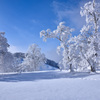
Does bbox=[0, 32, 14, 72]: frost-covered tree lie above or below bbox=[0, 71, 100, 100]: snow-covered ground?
above

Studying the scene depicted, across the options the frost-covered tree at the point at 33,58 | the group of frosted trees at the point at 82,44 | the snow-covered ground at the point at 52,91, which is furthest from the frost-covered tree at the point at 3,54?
the snow-covered ground at the point at 52,91

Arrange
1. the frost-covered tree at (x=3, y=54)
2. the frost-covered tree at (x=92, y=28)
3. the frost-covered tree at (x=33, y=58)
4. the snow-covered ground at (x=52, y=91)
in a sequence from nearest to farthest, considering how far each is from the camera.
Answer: the snow-covered ground at (x=52, y=91)
the frost-covered tree at (x=92, y=28)
the frost-covered tree at (x=3, y=54)
the frost-covered tree at (x=33, y=58)

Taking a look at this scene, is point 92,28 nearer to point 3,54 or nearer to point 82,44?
point 82,44

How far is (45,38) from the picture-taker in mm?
19844

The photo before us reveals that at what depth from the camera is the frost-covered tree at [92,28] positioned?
42.7ft

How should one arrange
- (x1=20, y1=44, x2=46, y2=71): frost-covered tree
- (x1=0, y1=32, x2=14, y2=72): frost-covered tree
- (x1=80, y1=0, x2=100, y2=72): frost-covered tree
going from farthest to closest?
(x1=20, y1=44, x2=46, y2=71): frost-covered tree
(x1=0, y1=32, x2=14, y2=72): frost-covered tree
(x1=80, y1=0, x2=100, y2=72): frost-covered tree

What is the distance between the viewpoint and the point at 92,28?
14820 mm

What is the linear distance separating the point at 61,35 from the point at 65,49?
3308mm

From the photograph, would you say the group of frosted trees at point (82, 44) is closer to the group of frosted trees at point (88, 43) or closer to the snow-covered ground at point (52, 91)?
the group of frosted trees at point (88, 43)

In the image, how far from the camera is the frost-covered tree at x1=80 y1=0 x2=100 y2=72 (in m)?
13.0

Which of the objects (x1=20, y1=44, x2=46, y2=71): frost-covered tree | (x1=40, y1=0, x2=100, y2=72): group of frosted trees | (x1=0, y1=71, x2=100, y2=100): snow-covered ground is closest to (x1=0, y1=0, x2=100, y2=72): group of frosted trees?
(x1=40, y1=0, x2=100, y2=72): group of frosted trees

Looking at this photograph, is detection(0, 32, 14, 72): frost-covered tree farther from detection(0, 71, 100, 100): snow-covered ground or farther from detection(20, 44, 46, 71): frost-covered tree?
detection(0, 71, 100, 100): snow-covered ground

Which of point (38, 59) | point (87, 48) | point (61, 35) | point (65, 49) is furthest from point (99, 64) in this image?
point (38, 59)

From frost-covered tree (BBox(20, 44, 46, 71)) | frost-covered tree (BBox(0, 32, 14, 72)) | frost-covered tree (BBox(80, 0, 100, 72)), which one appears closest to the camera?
frost-covered tree (BBox(80, 0, 100, 72))
